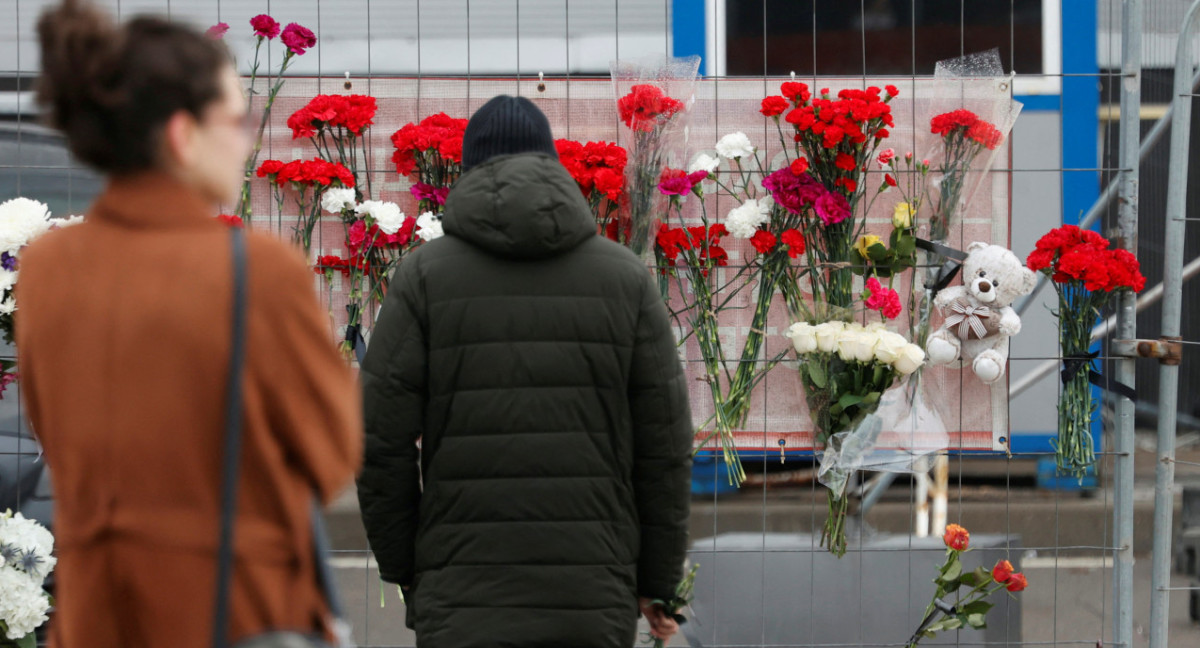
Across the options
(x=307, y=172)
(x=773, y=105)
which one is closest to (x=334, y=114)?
(x=307, y=172)

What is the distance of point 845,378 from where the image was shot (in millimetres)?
3096

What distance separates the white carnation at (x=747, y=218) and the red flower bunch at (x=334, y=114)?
3.47ft

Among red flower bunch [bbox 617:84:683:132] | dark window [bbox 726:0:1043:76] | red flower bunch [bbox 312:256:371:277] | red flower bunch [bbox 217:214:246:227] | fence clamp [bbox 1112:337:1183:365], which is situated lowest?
fence clamp [bbox 1112:337:1183:365]

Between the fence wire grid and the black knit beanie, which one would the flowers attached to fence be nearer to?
the fence wire grid

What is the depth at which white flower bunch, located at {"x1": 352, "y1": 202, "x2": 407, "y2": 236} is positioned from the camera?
3.09 meters

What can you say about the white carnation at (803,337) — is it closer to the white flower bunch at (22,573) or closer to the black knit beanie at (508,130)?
the black knit beanie at (508,130)

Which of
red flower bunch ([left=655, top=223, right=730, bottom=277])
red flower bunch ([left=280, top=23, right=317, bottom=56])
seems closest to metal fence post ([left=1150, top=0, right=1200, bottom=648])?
red flower bunch ([left=655, top=223, right=730, bottom=277])

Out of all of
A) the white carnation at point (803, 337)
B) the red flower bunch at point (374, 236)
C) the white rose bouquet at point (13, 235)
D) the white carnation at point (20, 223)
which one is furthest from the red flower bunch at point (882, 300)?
the white carnation at point (20, 223)

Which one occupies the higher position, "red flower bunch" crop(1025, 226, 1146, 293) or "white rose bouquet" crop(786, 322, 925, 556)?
"red flower bunch" crop(1025, 226, 1146, 293)

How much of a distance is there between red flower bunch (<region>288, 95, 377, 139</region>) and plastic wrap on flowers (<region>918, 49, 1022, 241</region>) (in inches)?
62.9

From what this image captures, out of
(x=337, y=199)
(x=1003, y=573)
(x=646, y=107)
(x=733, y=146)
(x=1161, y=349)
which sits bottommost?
(x=1003, y=573)

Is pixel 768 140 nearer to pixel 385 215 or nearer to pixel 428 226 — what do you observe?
pixel 428 226

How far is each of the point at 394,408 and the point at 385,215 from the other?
49.0 inches

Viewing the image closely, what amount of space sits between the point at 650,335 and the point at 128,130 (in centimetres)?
106
